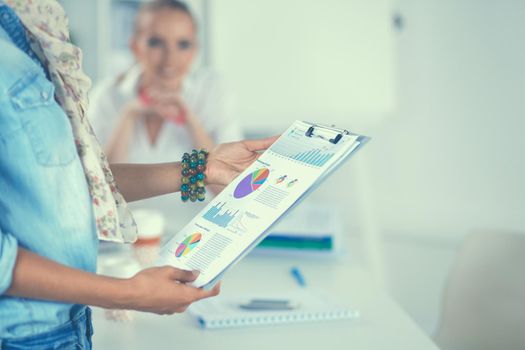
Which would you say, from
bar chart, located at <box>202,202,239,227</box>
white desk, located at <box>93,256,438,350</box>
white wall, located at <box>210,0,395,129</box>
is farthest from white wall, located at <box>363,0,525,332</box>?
bar chart, located at <box>202,202,239,227</box>

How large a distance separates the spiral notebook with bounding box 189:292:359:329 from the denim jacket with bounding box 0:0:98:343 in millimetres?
400

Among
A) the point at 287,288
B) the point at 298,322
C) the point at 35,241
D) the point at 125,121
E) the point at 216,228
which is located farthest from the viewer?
the point at 125,121

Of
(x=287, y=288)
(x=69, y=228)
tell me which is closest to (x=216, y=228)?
(x=69, y=228)

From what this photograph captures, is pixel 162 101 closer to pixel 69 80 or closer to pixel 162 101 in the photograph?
pixel 162 101

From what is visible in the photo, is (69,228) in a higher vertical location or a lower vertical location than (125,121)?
higher

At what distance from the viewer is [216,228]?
0.96 metres

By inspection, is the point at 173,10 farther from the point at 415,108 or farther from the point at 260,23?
the point at 415,108

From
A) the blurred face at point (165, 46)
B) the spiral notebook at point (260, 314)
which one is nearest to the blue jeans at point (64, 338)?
the spiral notebook at point (260, 314)

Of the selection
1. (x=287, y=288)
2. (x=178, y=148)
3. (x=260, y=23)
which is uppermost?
(x=260, y=23)

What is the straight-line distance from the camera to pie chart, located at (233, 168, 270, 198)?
0.99m

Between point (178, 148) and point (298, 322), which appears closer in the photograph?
point (298, 322)

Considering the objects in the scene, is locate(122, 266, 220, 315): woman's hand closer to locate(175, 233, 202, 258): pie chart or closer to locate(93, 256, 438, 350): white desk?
locate(175, 233, 202, 258): pie chart

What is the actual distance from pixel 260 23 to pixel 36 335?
173 cm

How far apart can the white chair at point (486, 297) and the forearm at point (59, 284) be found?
892mm
